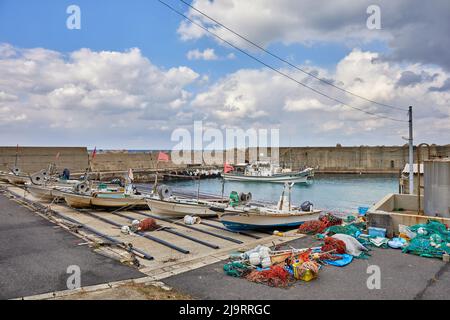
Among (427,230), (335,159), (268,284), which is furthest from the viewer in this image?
(335,159)

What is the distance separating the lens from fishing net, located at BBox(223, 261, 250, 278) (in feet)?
25.2

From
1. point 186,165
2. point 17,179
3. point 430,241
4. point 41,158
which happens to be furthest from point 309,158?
point 430,241

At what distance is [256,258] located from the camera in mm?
8086

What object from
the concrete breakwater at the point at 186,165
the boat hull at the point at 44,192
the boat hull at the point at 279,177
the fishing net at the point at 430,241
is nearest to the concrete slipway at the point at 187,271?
the fishing net at the point at 430,241

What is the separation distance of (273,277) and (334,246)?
9.22 feet

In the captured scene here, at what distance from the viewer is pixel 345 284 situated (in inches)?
279

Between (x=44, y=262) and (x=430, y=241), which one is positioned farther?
(x=430, y=241)

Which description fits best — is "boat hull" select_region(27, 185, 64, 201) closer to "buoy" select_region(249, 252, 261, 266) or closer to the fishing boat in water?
the fishing boat in water

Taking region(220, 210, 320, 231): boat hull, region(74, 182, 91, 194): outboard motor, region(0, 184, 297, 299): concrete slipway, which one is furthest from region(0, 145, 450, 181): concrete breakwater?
region(220, 210, 320, 231): boat hull

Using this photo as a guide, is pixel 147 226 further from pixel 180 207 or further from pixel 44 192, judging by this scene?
pixel 44 192
